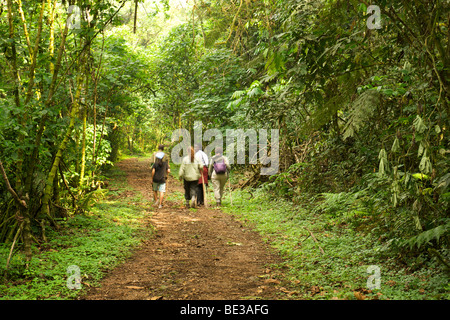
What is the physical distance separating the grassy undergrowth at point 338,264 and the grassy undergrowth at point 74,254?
288 cm

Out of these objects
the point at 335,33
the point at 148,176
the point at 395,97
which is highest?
the point at 335,33

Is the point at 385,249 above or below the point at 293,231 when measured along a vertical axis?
above

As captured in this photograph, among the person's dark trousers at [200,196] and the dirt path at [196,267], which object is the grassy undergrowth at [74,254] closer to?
the dirt path at [196,267]

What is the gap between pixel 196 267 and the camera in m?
6.14

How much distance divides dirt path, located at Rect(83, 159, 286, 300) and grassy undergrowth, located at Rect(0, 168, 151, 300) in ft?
0.91

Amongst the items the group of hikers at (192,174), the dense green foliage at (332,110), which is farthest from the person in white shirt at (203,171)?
the dense green foliage at (332,110)

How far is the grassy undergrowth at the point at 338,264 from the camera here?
14.7ft

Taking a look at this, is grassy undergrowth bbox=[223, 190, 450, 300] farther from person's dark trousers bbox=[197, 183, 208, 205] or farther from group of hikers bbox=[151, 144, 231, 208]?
person's dark trousers bbox=[197, 183, 208, 205]

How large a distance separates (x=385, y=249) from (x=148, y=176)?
1761cm

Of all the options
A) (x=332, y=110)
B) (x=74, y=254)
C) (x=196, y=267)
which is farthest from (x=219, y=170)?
(x=332, y=110)
